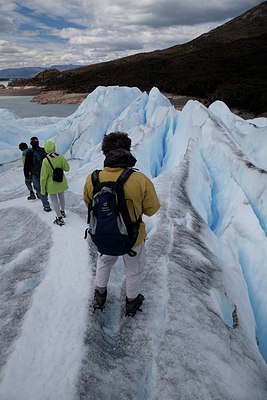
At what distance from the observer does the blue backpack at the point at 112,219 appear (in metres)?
2.22

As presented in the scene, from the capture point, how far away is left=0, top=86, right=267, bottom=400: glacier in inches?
85.5

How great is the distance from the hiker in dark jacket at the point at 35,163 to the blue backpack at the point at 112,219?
3312 mm

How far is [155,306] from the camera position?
2.85 meters

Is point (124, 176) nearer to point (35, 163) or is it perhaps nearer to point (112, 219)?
point (112, 219)

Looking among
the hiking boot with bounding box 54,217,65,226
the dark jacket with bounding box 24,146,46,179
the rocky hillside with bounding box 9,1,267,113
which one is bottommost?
the rocky hillside with bounding box 9,1,267,113

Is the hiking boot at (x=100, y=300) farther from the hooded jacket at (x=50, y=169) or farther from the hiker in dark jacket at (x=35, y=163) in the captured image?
the hiker in dark jacket at (x=35, y=163)

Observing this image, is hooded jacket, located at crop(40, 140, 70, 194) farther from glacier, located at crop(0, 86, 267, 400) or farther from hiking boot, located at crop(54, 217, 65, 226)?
glacier, located at crop(0, 86, 267, 400)

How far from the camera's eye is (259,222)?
5188mm

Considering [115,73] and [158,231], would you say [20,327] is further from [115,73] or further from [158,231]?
[115,73]

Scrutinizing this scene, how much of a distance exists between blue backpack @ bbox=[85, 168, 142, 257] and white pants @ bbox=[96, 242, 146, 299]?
0.13m

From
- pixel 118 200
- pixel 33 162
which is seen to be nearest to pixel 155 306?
pixel 118 200

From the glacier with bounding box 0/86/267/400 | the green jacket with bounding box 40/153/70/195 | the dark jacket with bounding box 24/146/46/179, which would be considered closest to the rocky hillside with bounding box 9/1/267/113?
the glacier with bounding box 0/86/267/400

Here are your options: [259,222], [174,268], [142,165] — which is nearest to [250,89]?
[142,165]

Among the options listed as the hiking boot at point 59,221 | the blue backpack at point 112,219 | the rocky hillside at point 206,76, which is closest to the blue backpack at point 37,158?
the hiking boot at point 59,221
